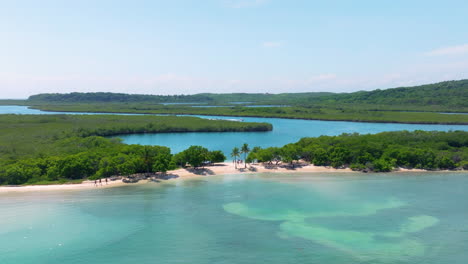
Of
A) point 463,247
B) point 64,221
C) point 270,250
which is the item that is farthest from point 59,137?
point 463,247

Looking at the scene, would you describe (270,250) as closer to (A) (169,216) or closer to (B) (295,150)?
(A) (169,216)

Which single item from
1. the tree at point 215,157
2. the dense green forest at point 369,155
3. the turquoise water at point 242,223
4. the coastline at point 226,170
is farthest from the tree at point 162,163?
the dense green forest at point 369,155

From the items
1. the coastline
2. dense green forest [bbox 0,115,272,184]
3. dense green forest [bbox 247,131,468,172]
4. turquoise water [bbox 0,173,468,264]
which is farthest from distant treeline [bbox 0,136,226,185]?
dense green forest [bbox 247,131,468,172]

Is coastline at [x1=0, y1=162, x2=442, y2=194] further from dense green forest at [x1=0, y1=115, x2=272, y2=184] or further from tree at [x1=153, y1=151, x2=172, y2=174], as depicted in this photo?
tree at [x1=153, y1=151, x2=172, y2=174]

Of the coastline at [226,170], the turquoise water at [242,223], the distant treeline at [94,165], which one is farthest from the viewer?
the coastline at [226,170]

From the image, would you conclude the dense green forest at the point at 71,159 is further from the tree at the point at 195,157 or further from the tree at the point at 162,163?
the tree at the point at 195,157

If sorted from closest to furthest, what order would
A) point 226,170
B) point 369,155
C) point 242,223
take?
1. point 242,223
2. point 226,170
3. point 369,155

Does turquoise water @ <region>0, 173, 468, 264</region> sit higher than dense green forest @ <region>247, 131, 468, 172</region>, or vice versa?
dense green forest @ <region>247, 131, 468, 172</region>

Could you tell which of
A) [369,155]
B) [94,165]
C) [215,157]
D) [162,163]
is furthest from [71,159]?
[369,155]

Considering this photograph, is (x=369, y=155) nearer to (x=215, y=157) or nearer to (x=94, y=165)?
(x=215, y=157)
